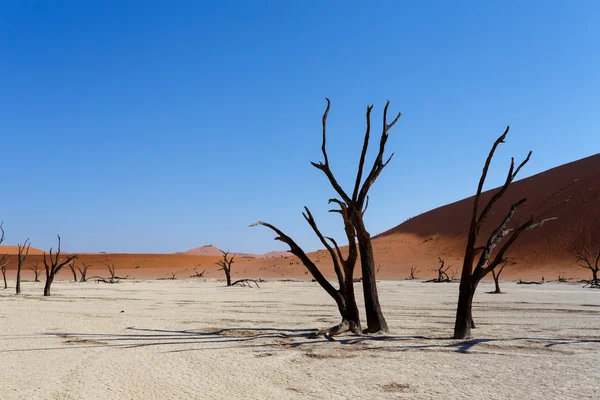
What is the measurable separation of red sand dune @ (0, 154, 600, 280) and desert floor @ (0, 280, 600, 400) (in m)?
30.1

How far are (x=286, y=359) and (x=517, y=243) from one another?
50742 mm

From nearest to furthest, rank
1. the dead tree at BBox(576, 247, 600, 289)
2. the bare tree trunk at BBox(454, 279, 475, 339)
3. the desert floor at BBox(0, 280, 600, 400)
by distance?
the desert floor at BBox(0, 280, 600, 400) → the bare tree trunk at BBox(454, 279, 475, 339) → the dead tree at BBox(576, 247, 600, 289)

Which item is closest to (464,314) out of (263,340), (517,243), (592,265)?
Result: (263,340)

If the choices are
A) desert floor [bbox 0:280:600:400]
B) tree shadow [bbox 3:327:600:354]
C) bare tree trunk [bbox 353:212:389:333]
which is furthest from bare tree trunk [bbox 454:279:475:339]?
bare tree trunk [bbox 353:212:389:333]

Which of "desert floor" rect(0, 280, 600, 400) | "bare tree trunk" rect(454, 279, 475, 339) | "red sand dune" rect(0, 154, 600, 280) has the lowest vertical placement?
"desert floor" rect(0, 280, 600, 400)

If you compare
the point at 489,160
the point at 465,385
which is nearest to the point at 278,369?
the point at 465,385

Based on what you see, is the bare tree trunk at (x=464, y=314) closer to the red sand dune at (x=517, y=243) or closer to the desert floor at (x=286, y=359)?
the desert floor at (x=286, y=359)

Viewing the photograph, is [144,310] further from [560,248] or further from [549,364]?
[560,248]

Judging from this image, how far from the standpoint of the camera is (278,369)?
248 inches

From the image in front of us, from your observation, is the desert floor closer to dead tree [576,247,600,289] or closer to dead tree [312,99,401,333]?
dead tree [312,99,401,333]

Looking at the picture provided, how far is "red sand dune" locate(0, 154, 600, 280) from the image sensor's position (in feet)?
151

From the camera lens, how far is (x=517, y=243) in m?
53.1

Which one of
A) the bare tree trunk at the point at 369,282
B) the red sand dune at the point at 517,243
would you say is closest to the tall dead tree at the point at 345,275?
the bare tree trunk at the point at 369,282

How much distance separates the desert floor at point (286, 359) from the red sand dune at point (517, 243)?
1186 inches
